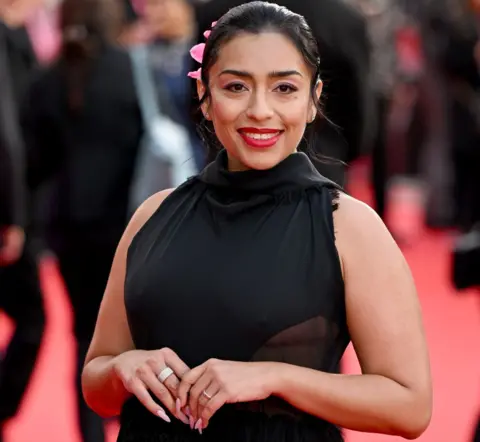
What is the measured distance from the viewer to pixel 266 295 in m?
2.18

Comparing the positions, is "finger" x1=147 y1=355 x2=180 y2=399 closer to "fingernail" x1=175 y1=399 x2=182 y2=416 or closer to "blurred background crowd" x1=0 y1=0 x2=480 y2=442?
"fingernail" x1=175 y1=399 x2=182 y2=416

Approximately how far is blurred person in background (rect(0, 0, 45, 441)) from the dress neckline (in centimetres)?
217

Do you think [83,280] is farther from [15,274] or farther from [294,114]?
[294,114]

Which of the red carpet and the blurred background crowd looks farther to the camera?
the red carpet

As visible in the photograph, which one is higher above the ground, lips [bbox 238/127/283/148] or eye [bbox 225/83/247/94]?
eye [bbox 225/83/247/94]

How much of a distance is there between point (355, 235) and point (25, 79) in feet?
15.8

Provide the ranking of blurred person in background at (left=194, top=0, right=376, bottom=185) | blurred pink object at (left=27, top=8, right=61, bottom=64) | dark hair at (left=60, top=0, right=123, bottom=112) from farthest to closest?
1. blurred pink object at (left=27, top=8, right=61, bottom=64)
2. dark hair at (left=60, top=0, right=123, bottom=112)
3. blurred person in background at (left=194, top=0, right=376, bottom=185)

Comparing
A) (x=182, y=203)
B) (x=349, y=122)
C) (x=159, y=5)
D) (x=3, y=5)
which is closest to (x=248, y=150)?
(x=182, y=203)

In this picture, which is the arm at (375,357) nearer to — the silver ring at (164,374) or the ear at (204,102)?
the silver ring at (164,374)

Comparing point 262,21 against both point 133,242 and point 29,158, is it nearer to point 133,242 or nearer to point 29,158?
point 133,242

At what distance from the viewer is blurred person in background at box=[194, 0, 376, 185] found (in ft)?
13.5

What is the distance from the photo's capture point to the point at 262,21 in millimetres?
2295

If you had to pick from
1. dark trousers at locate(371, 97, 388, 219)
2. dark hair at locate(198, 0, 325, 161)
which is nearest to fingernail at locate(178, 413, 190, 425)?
dark hair at locate(198, 0, 325, 161)

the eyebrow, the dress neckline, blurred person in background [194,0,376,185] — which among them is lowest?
the dress neckline
